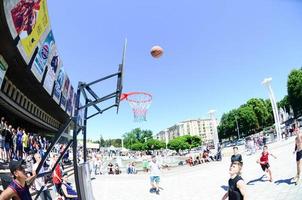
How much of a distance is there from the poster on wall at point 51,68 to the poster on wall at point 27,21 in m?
3.49

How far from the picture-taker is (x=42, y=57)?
63.2 ft

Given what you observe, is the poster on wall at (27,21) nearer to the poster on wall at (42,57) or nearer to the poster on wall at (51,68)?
the poster on wall at (42,57)

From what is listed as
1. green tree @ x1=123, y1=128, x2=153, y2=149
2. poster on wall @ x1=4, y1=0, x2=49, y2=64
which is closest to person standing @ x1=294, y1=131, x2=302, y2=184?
poster on wall @ x1=4, y1=0, x2=49, y2=64

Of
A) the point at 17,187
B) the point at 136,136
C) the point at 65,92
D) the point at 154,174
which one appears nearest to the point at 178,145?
the point at 136,136

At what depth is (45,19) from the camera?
58.6 feet

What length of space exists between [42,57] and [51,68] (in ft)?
9.90

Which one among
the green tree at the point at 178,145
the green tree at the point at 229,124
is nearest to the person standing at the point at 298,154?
the green tree at the point at 229,124

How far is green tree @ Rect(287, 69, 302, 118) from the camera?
68.7m

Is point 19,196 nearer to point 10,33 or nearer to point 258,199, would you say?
point 258,199

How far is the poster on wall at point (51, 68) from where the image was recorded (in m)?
21.3

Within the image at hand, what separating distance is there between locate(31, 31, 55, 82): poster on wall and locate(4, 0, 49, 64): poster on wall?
1109 millimetres

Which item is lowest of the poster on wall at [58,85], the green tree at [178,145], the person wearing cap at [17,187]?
the person wearing cap at [17,187]

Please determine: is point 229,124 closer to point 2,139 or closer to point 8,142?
point 8,142

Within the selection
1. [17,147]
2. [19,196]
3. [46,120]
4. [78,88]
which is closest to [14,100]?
[17,147]
